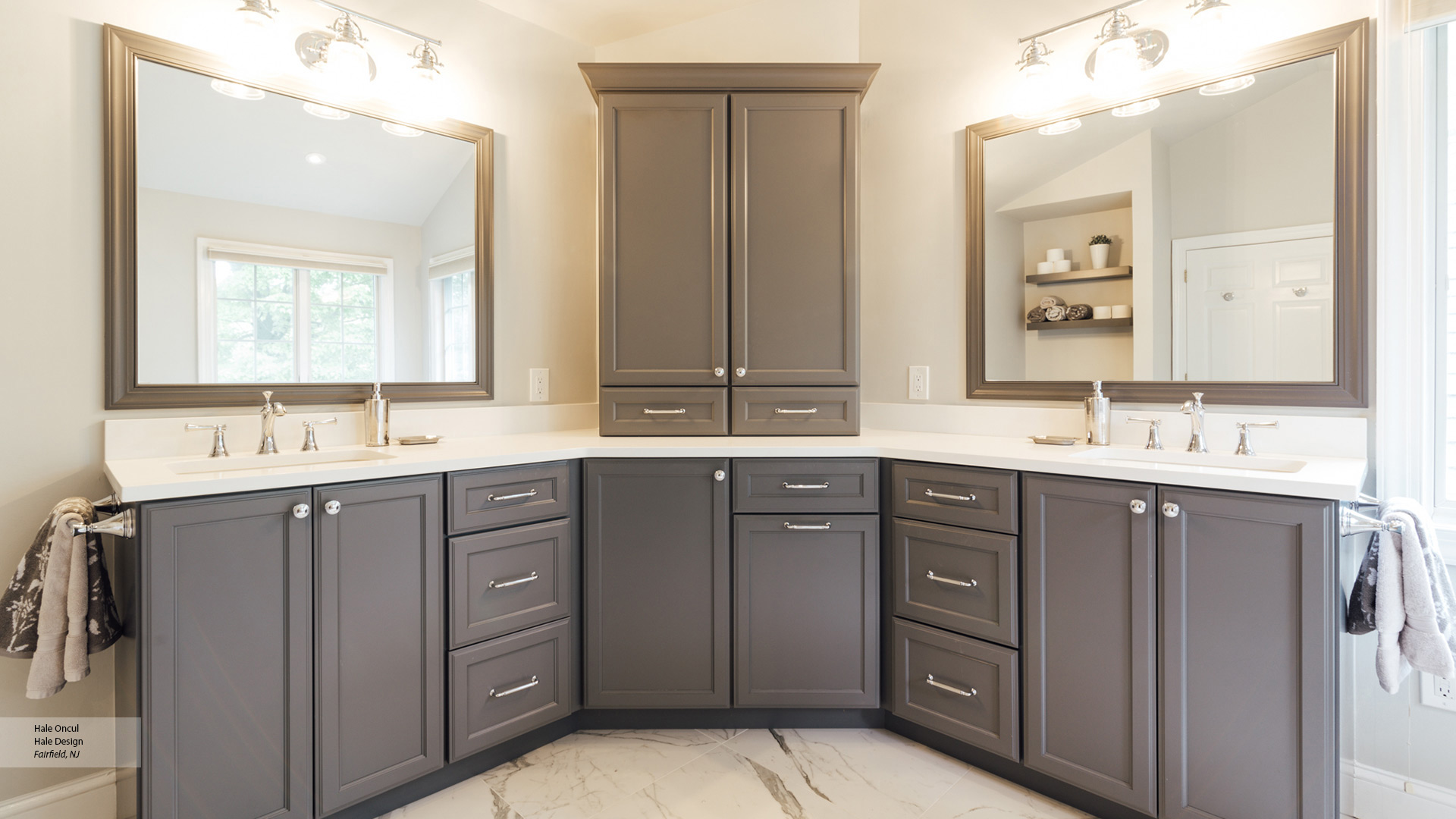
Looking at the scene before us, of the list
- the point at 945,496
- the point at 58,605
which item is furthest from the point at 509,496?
the point at 945,496

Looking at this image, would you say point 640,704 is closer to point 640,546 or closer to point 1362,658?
point 640,546

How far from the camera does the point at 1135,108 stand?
6.49ft

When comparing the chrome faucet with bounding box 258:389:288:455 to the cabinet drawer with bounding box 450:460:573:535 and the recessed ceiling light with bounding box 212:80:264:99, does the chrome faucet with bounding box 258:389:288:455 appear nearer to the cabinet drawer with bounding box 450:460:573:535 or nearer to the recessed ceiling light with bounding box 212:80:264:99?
the cabinet drawer with bounding box 450:460:573:535

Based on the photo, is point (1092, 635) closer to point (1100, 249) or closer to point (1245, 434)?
point (1245, 434)

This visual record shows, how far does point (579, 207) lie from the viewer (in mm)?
2682

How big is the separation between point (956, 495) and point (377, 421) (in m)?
1.72

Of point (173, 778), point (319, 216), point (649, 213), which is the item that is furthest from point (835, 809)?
point (319, 216)

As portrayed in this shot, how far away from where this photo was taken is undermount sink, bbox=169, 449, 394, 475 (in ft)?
5.37

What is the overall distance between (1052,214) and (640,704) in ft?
→ 6.67

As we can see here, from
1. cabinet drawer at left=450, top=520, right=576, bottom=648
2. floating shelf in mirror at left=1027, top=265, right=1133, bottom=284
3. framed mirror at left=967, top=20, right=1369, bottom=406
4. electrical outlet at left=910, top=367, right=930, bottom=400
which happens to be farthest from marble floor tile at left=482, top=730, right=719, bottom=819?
floating shelf in mirror at left=1027, top=265, right=1133, bottom=284

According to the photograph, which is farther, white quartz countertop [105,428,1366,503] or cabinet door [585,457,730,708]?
→ cabinet door [585,457,730,708]

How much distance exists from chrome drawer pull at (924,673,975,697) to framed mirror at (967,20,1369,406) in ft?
3.18

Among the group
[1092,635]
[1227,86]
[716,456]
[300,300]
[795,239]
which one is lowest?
[1092,635]

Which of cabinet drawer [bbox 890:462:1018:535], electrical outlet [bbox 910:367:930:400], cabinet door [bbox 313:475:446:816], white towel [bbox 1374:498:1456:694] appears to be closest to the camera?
white towel [bbox 1374:498:1456:694]
